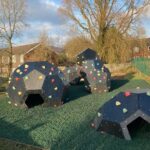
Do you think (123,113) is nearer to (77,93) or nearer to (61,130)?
(61,130)

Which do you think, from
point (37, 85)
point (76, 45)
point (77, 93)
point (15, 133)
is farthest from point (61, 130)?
point (76, 45)

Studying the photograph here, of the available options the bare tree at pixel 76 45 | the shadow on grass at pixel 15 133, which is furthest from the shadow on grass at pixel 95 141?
the bare tree at pixel 76 45

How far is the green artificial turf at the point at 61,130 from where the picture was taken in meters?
6.69

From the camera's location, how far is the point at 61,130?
788 cm

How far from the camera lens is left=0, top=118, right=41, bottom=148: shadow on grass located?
7077 mm

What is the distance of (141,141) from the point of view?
6891mm

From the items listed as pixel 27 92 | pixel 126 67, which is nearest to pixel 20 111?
pixel 27 92

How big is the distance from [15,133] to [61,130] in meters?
1.20

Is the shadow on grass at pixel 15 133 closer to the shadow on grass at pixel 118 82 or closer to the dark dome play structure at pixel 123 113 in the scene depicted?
the dark dome play structure at pixel 123 113

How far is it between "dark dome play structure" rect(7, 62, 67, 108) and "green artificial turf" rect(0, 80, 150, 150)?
1.39 ft

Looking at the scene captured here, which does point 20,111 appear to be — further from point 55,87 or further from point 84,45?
point 84,45

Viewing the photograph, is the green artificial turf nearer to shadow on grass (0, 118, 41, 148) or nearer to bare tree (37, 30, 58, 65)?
shadow on grass (0, 118, 41, 148)

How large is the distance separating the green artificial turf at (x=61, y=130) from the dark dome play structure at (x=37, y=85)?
424mm

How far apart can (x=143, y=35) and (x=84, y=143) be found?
32011mm
